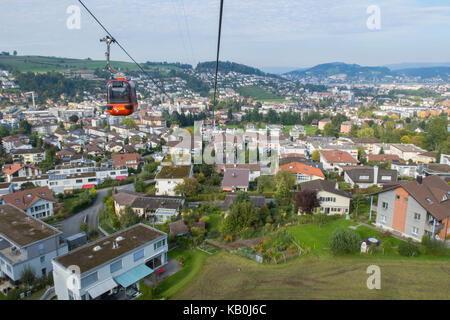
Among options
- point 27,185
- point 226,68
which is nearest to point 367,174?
point 27,185

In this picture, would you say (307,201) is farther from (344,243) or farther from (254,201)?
(344,243)

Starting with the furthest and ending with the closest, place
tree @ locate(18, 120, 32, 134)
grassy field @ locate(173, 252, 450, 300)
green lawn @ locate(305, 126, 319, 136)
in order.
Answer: green lawn @ locate(305, 126, 319, 136) < tree @ locate(18, 120, 32, 134) < grassy field @ locate(173, 252, 450, 300)

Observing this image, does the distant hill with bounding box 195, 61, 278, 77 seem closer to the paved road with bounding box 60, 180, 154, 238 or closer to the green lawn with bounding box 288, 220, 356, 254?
the paved road with bounding box 60, 180, 154, 238

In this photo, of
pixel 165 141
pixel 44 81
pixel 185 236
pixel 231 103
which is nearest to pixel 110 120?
pixel 165 141

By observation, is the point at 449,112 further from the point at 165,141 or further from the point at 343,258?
the point at 343,258

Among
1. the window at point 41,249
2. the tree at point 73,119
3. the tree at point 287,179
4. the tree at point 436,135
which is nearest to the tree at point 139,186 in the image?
the tree at point 287,179

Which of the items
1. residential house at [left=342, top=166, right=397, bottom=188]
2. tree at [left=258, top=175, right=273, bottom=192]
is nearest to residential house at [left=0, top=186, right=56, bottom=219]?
tree at [left=258, top=175, right=273, bottom=192]

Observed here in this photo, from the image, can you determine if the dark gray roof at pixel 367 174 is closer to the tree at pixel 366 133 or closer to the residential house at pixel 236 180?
the residential house at pixel 236 180
